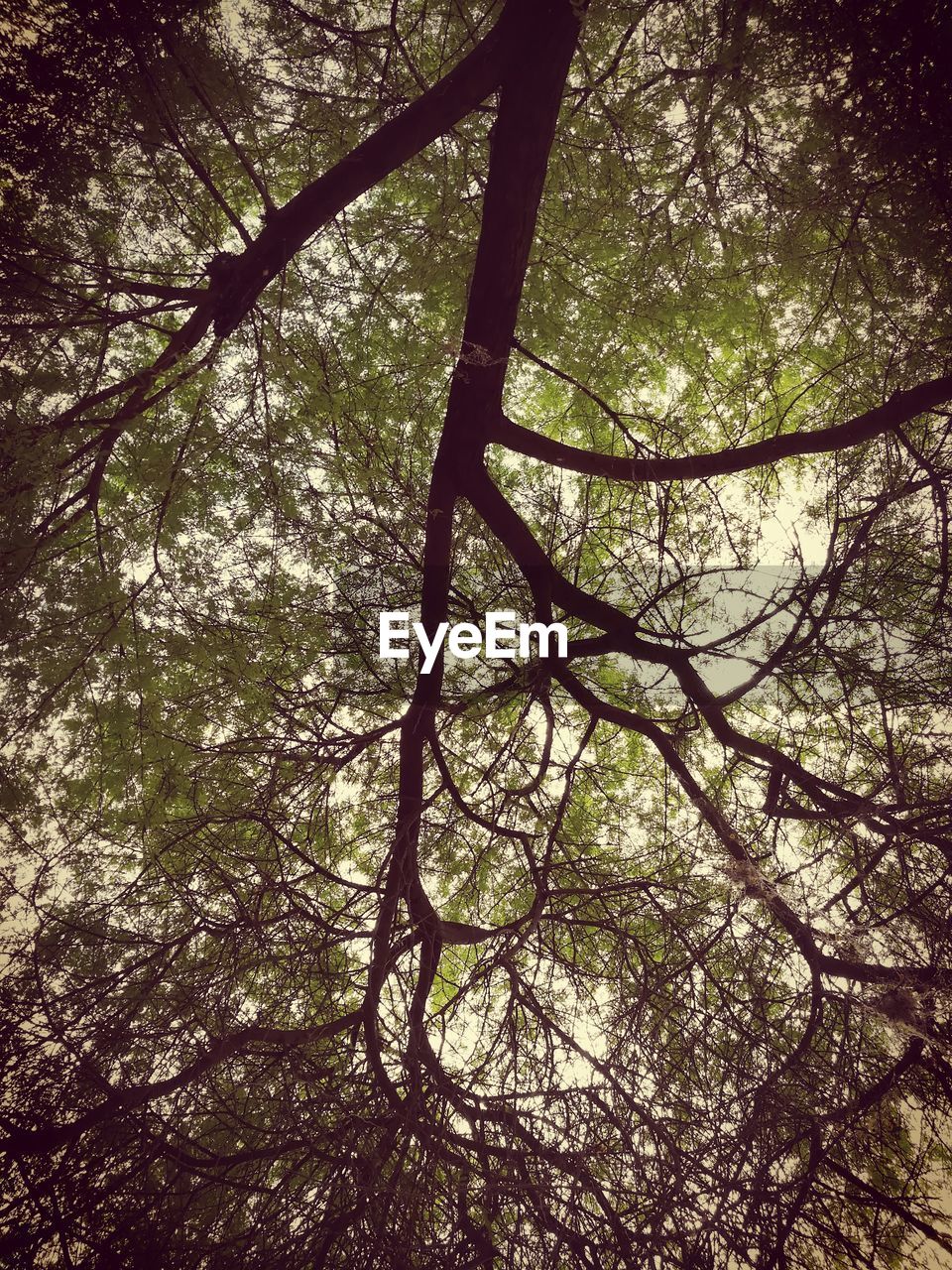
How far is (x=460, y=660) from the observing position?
420 cm

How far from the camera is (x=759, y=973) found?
3.06m

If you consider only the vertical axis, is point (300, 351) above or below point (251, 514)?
above

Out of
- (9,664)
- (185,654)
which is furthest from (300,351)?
(9,664)

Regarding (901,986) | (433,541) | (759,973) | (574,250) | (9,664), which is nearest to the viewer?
(901,986)

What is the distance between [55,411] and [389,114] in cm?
263

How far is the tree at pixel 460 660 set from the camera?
2.30 metres

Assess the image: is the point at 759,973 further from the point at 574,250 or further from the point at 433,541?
the point at 574,250

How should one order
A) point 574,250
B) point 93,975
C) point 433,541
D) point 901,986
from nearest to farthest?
1. point 901,986
2. point 93,975
3. point 433,541
4. point 574,250

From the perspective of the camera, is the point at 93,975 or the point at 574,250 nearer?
the point at 93,975

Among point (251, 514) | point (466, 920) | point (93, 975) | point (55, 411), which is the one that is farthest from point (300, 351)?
point (466, 920)

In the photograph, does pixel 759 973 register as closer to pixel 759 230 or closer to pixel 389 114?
pixel 759 230

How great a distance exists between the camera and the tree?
2.30 metres

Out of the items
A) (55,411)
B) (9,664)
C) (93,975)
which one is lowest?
(93,975)

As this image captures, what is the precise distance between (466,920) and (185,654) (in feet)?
9.67
